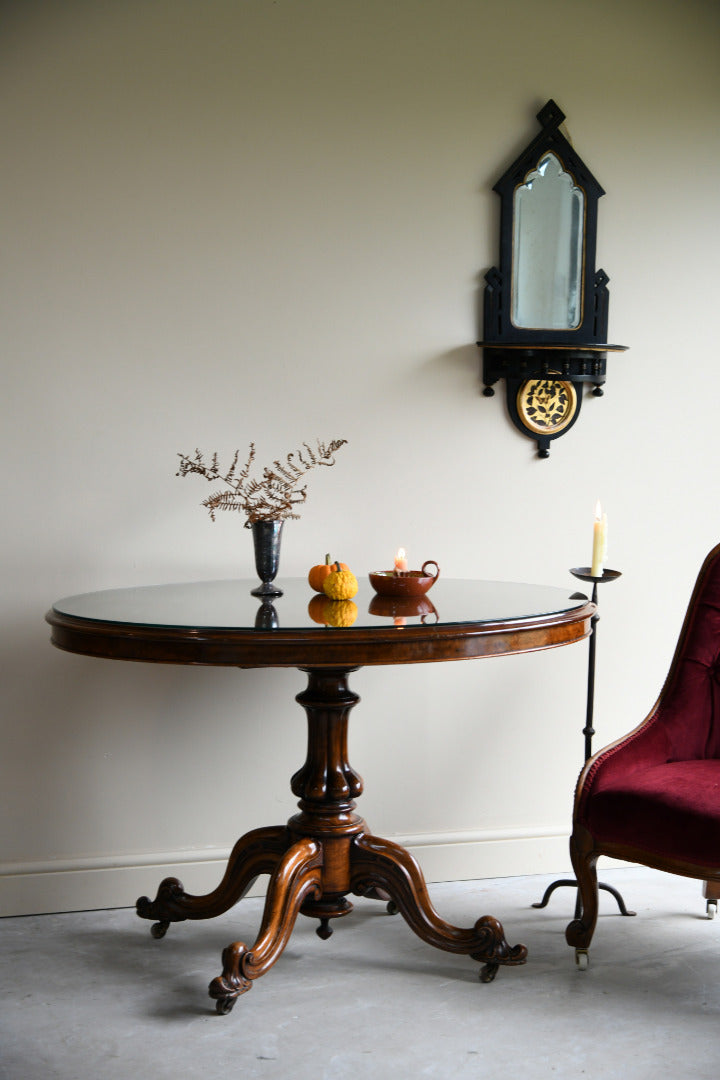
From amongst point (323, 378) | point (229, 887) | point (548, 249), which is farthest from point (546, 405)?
point (229, 887)

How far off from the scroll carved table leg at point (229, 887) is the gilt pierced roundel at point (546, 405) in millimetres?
1413

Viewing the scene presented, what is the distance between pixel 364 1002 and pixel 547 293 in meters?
2.04

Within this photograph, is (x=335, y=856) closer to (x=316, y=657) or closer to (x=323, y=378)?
(x=316, y=657)

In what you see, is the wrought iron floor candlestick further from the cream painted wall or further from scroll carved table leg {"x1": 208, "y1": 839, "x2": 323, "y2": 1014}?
scroll carved table leg {"x1": 208, "y1": 839, "x2": 323, "y2": 1014}

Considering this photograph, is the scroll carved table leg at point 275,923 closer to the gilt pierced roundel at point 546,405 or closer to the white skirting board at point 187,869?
the white skirting board at point 187,869

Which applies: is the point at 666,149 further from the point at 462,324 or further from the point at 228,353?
the point at 228,353

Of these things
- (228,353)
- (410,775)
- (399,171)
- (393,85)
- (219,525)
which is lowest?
(410,775)

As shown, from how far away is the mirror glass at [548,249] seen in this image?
10.3 feet

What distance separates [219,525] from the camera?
299 centimetres

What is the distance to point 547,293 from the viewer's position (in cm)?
318

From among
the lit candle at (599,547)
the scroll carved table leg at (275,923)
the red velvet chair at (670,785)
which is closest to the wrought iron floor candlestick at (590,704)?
the lit candle at (599,547)

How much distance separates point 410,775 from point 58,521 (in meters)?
1.27

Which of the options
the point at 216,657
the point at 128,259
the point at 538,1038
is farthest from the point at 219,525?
the point at 538,1038

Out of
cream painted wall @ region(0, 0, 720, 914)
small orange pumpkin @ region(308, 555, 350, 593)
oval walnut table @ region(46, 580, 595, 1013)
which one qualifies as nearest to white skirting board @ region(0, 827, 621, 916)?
cream painted wall @ region(0, 0, 720, 914)
